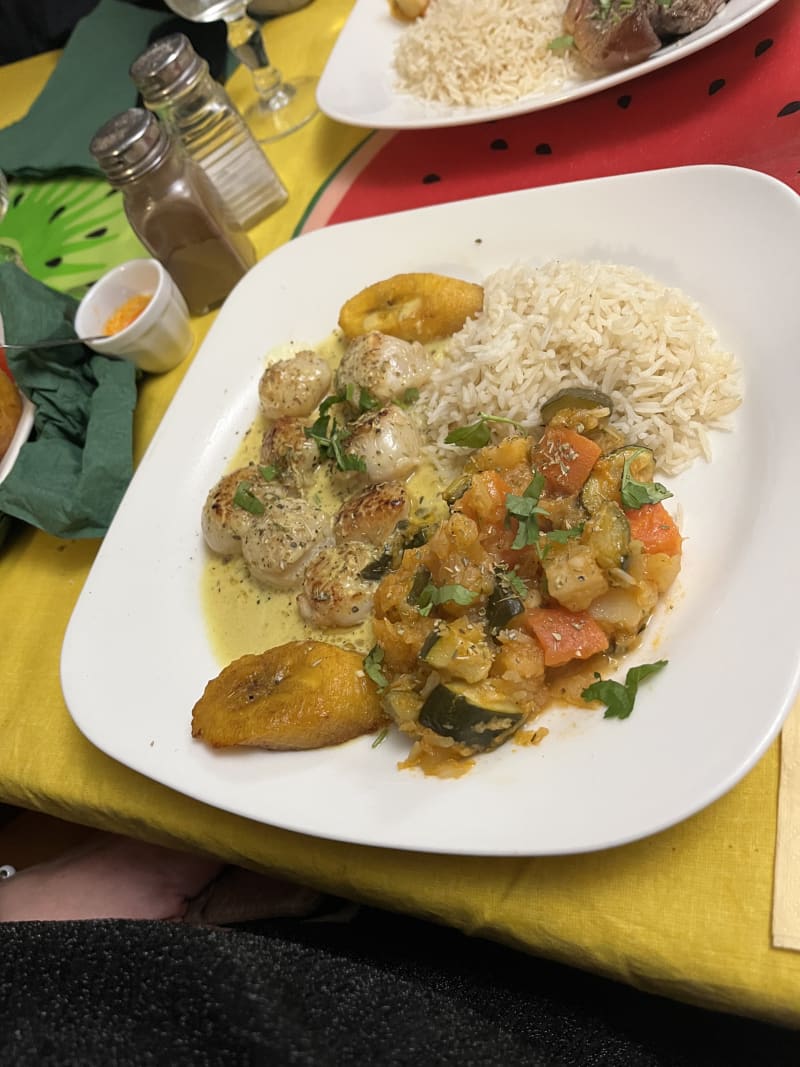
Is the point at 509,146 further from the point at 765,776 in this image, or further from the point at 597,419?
the point at 765,776

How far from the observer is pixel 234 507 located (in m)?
1.81

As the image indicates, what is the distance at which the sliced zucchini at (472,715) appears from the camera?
1.25 meters

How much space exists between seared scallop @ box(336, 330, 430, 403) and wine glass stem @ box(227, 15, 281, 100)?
1.38 m

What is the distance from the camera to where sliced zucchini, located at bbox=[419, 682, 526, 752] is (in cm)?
125

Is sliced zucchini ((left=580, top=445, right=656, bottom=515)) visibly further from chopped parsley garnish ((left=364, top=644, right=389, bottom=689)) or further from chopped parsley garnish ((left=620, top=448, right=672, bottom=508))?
chopped parsley garnish ((left=364, top=644, right=389, bottom=689))

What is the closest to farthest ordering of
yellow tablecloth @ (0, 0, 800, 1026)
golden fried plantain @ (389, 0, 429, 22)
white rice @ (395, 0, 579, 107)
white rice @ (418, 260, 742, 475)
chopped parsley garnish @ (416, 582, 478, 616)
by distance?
yellow tablecloth @ (0, 0, 800, 1026) → chopped parsley garnish @ (416, 582, 478, 616) → white rice @ (418, 260, 742, 475) → white rice @ (395, 0, 579, 107) → golden fried plantain @ (389, 0, 429, 22)

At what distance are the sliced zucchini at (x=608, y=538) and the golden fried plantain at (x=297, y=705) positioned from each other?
46cm

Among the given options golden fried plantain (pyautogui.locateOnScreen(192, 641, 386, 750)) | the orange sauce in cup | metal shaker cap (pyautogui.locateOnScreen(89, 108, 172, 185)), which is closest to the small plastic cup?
the orange sauce in cup

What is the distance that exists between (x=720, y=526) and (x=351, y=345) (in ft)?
3.33

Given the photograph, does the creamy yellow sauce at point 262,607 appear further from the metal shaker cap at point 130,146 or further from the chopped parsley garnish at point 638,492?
the metal shaker cap at point 130,146

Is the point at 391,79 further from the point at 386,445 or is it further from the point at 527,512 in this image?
the point at 527,512

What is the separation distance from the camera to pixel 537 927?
1.14m

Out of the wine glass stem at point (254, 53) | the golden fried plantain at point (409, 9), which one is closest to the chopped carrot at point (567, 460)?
the golden fried plantain at point (409, 9)

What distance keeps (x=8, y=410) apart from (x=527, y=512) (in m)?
1.45
